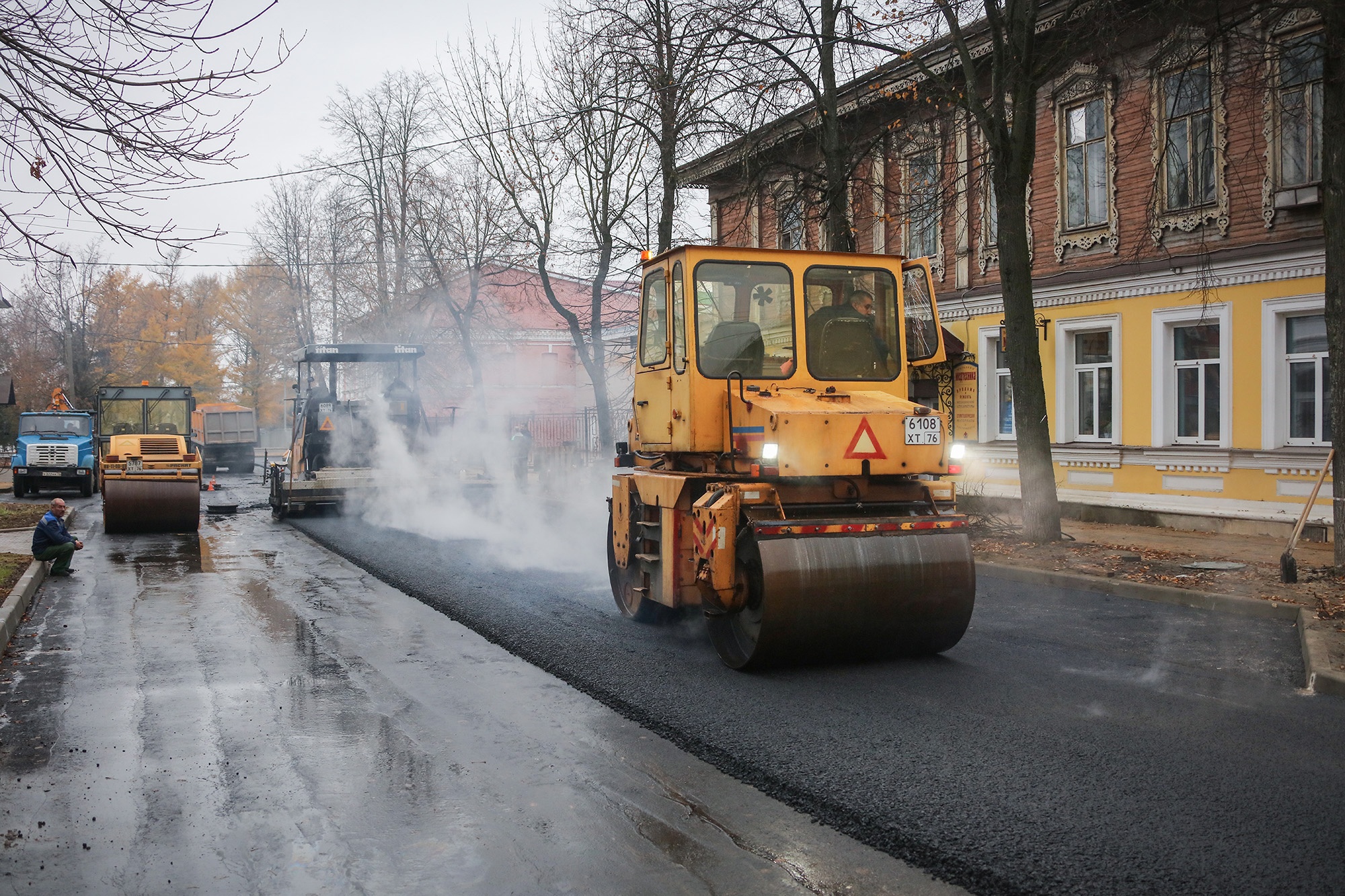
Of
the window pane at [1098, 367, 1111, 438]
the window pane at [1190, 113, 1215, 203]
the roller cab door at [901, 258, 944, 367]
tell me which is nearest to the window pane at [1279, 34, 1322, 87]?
the window pane at [1190, 113, 1215, 203]

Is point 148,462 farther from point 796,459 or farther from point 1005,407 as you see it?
point 796,459

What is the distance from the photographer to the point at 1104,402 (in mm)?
18375

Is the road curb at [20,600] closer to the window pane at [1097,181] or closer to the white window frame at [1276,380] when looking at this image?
the white window frame at [1276,380]

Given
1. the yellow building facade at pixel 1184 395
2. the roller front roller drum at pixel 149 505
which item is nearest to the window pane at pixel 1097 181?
the yellow building facade at pixel 1184 395

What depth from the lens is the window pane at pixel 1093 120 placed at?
713 inches

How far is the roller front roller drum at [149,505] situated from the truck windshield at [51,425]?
13077 millimetres

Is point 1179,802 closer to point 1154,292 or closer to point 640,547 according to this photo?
point 640,547

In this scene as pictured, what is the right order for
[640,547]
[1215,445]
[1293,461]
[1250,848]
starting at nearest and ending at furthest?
[1250,848] < [640,547] < [1293,461] < [1215,445]

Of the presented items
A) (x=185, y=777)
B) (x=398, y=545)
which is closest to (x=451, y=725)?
(x=185, y=777)

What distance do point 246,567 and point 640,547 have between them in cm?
686

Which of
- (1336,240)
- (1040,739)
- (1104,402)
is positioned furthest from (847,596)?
(1104,402)

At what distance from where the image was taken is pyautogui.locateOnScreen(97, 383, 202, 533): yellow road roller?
17.8m

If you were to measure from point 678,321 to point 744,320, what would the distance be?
18.7 inches

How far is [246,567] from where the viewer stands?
13547 mm
